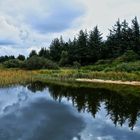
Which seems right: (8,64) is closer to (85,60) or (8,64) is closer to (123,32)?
(85,60)

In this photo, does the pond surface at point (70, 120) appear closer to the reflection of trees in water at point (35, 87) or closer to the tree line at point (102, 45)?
the reflection of trees in water at point (35, 87)

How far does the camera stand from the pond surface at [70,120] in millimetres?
11836

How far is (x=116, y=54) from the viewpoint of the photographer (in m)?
63.4

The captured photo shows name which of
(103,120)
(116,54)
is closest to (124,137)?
(103,120)

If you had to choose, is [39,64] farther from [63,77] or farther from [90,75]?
[90,75]

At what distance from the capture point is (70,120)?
15.1m

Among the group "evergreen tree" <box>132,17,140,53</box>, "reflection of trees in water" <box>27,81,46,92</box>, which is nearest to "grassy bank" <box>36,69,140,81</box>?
"reflection of trees in water" <box>27,81,46,92</box>

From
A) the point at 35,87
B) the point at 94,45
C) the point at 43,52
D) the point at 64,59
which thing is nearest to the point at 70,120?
the point at 35,87

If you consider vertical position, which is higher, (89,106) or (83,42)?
(83,42)

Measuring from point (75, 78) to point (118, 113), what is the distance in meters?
28.4

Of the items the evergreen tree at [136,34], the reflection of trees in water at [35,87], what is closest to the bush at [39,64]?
the evergreen tree at [136,34]

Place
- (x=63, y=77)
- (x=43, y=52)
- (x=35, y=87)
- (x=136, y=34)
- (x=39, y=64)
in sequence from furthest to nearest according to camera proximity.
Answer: (x=43, y=52), (x=136, y=34), (x=39, y=64), (x=63, y=77), (x=35, y=87)

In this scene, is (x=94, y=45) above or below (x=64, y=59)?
above

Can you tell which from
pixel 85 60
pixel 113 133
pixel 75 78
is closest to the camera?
pixel 113 133
